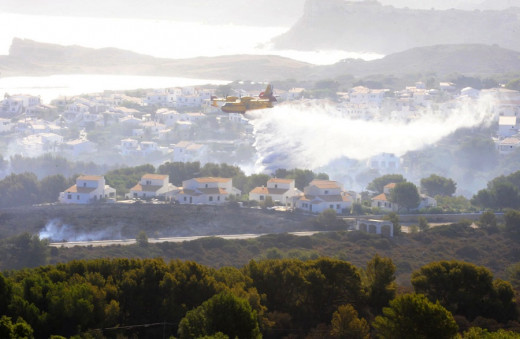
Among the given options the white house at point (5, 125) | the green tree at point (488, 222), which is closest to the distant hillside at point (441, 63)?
the white house at point (5, 125)

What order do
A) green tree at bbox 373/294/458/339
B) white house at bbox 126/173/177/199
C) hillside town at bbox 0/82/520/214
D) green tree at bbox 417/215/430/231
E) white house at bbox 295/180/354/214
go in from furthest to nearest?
hillside town at bbox 0/82/520/214
white house at bbox 126/173/177/199
white house at bbox 295/180/354/214
green tree at bbox 417/215/430/231
green tree at bbox 373/294/458/339

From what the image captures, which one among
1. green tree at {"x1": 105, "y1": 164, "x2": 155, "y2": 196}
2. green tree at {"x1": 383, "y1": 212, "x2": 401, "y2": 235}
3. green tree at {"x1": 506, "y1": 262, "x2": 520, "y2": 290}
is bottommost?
green tree at {"x1": 105, "y1": 164, "x2": 155, "y2": 196}

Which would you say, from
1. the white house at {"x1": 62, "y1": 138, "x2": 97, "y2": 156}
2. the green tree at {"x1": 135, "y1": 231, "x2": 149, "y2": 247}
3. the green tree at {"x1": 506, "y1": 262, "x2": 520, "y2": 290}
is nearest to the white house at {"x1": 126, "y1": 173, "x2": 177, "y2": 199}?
the green tree at {"x1": 135, "y1": 231, "x2": 149, "y2": 247}

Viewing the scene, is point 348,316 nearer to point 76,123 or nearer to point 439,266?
point 439,266

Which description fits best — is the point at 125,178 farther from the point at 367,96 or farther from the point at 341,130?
the point at 367,96

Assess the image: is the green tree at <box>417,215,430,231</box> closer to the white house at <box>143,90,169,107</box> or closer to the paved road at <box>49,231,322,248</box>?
the paved road at <box>49,231,322,248</box>

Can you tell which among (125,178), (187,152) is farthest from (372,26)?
(125,178)
